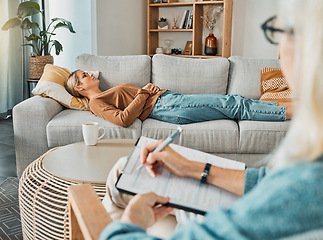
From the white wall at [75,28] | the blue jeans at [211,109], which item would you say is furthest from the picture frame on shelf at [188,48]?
the blue jeans at [211,109]

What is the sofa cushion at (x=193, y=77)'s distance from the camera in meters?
2.91

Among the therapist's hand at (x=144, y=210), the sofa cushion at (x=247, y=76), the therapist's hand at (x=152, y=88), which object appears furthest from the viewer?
the sofa cushion at (x=247, y=76)

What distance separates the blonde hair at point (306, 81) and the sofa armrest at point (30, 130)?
7.15 feet

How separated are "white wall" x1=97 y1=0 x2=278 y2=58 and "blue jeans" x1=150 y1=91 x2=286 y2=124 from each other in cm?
198

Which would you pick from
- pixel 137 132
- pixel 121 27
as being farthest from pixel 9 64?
pixel 137 132

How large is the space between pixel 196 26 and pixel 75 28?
4.95 feet

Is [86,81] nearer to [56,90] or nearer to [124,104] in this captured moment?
[56,90]

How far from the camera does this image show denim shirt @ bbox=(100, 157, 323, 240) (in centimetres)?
43

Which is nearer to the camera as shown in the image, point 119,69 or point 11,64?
point 119,69

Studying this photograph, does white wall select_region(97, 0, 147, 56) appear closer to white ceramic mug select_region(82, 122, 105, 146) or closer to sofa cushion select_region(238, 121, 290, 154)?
sofa cushion select_region(238, 121, 290, 154)

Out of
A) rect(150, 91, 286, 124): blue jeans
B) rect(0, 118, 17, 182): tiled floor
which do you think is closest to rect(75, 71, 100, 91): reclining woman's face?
rect(150, 91, 286, 124): blue jeans

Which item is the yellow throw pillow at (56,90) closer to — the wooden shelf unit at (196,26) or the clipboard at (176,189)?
the clipboard at (176,189)

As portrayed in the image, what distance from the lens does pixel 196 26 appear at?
15.4 feet

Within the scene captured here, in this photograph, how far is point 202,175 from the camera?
960 mm
